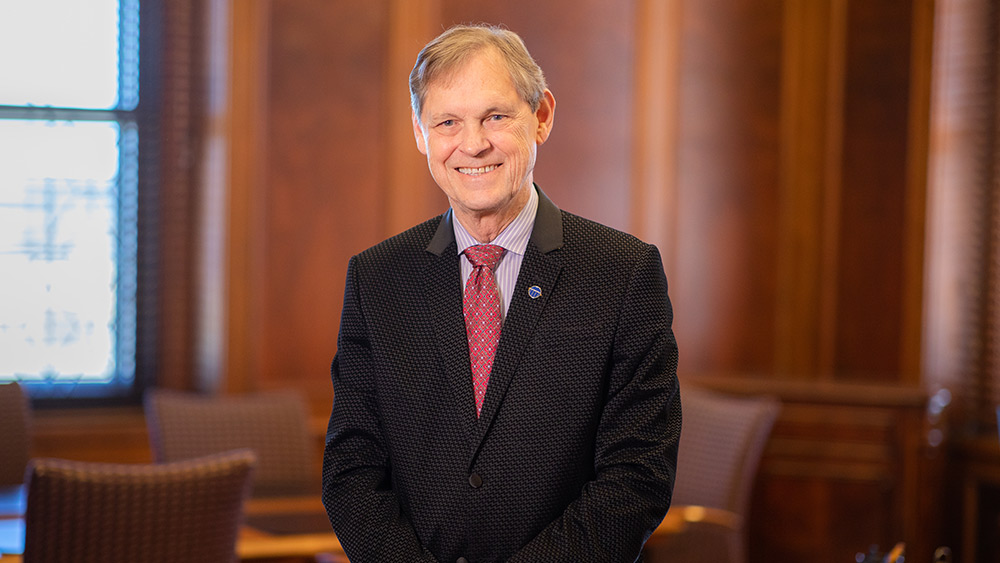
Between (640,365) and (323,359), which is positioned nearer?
(640,365)

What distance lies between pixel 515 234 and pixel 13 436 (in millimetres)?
2501

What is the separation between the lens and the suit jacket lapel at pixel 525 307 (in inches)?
55.6

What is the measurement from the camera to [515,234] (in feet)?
4.94

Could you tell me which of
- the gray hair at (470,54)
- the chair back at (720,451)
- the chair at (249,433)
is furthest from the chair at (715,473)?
the gray hair at (470,54)

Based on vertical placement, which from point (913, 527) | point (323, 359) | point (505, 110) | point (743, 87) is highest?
point (743, 87)

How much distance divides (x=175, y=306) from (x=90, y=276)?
36 cm

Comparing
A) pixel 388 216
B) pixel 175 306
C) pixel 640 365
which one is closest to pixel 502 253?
pixel 640 365

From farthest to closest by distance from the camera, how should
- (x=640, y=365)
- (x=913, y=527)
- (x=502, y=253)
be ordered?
(x=913, y=527), (x=502, y=253), (x=640, y=365)

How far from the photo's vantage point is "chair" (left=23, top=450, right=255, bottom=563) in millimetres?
2242

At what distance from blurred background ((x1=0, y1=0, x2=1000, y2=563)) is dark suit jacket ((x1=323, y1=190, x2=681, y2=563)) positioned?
286 cm

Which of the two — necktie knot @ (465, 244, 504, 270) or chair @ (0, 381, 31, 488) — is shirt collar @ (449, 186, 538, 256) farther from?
chair @ (0, 381, 31, 488)

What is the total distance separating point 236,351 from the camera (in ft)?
13.8

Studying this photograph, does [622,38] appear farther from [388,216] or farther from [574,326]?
[574,326]

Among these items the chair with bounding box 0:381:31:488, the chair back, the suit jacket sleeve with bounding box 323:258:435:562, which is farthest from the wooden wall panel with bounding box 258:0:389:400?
the suit jacket sleeve with bounding box 323:258:435:562
